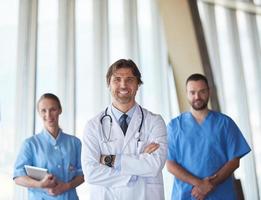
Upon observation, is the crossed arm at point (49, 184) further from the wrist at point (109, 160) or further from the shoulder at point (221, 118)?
the shoulder at point (221, 118)

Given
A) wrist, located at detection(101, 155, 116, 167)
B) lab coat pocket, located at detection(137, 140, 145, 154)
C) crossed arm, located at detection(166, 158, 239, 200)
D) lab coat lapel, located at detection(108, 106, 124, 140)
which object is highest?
lab coat lapel, located at detection(108, 106, 124, 140)

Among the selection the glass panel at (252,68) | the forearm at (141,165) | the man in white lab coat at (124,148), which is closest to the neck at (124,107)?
the man in white lab coat at (124,148)

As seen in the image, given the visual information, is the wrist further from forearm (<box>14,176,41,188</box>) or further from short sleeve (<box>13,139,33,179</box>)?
short sleeve (<box>13,139,33,179</box>)

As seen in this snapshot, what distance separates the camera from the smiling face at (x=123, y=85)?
1.54 m

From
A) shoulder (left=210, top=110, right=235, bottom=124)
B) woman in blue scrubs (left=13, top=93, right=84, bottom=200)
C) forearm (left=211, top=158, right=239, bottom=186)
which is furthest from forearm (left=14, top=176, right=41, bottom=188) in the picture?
shoulder (left=210, top=110, right=235, bottom=124)

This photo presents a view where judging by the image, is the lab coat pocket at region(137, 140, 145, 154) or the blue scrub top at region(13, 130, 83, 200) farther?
A: the blue scrub top at region(13, 130, 83, 200)

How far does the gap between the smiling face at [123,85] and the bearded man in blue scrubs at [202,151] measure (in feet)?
1.83

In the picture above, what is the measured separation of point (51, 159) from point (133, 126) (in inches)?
25.3

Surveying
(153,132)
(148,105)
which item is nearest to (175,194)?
(153,132)

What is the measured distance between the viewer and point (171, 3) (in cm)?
307

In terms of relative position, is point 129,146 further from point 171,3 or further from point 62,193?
point 171,3

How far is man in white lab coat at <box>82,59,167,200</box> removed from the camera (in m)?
1.45

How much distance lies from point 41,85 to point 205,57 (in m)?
1.49

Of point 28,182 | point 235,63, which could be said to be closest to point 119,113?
point 28,182
